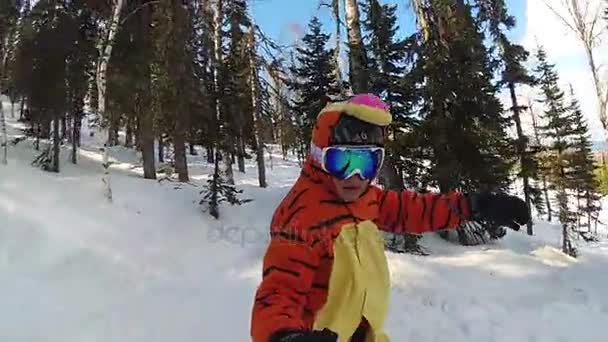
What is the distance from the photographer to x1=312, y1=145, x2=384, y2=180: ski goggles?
2.00m

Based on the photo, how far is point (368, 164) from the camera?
2.04 m

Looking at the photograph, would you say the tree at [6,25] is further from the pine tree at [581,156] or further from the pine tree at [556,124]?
the pine tree at [581,156]

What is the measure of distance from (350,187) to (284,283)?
0.44m

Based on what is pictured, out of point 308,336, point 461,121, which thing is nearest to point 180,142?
point 461,121

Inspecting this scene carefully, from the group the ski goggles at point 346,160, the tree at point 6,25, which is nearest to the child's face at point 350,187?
the ski goggles at point 346,160

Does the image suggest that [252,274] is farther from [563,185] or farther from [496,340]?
[563,185]

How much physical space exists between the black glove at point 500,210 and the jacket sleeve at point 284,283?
740 millimetres

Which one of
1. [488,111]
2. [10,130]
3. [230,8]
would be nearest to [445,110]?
[488,111]

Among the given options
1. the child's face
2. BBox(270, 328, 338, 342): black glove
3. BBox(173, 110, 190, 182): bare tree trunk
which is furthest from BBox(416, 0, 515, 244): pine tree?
BBox(270, 328, 338, 342): black glove

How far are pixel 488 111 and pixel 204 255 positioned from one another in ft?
21.5

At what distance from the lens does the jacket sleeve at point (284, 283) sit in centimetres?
167

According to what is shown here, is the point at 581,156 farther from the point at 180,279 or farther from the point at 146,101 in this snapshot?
the point at 180,279

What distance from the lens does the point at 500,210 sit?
7.30 ft

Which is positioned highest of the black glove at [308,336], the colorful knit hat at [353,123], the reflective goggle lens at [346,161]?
the colorful knit hat at [353,123]
